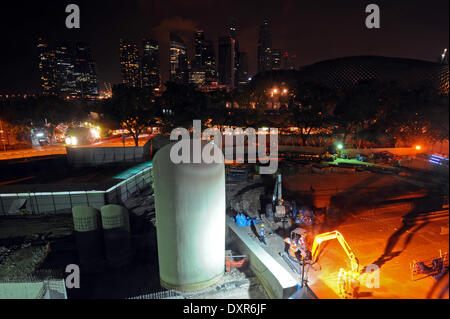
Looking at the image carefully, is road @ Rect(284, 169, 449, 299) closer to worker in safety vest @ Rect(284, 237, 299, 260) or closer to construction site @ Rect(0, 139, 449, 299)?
construction site @ Rect(0, 139, 449, 299)

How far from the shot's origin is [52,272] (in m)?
14.0

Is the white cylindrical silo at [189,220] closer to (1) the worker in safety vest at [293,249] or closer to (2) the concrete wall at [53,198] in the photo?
(1) the worker in safety vest at [293,249]

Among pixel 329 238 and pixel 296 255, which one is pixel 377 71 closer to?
pixel 329 238

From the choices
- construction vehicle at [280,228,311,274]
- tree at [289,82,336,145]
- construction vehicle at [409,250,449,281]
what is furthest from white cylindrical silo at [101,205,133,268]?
tree at [289,82,336,145]

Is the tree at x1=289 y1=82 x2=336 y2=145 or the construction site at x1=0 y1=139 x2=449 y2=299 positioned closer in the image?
the construction site at x1=0 y1=139 x2=449 y2=299

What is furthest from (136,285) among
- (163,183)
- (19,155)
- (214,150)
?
(19,155)

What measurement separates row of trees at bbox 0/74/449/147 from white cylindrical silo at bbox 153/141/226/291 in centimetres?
3408

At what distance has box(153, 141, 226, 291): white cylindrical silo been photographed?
7887 mm

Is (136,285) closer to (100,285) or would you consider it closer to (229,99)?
(100,285)

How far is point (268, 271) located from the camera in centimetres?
939

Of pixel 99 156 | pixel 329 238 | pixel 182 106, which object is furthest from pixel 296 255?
pixel 182 106

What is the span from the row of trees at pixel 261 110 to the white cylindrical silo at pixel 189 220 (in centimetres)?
3408

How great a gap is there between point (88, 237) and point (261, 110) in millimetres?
40525
